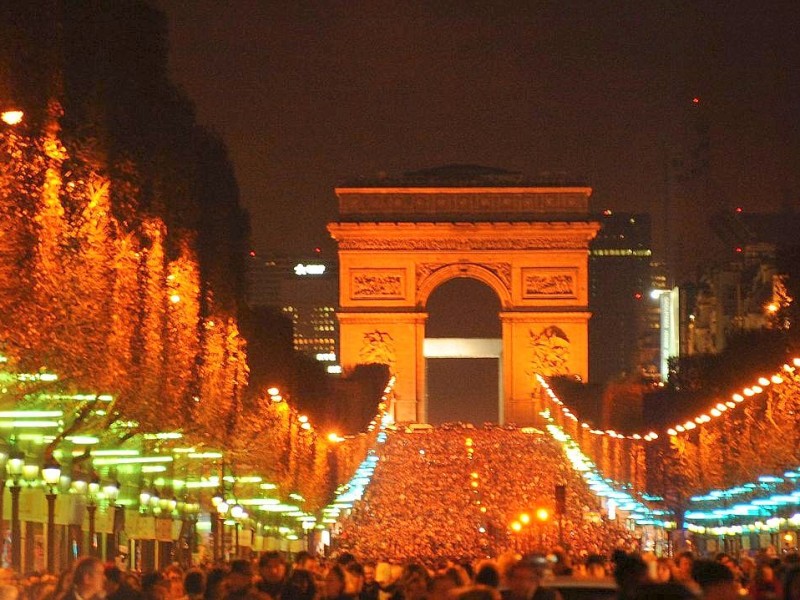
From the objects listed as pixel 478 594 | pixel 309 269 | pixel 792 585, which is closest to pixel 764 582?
pixel 792 585

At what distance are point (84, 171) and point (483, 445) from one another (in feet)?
181

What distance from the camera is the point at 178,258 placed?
41844mm

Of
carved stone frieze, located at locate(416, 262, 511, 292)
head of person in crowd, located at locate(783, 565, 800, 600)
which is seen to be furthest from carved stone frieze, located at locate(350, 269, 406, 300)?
head of person in crowd, located at locate(783, 565, 800, 600)

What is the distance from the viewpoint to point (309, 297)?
17750cm

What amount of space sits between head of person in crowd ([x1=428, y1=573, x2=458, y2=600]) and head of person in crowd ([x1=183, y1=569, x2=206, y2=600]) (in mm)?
2619

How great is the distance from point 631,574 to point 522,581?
1064mm

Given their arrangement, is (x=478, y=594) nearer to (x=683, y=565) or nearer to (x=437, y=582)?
(x=437, y=582)

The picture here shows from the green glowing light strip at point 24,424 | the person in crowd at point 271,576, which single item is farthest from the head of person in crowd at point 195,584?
the green glowing light strip at point 24,424

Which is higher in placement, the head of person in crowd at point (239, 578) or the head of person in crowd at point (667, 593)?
the head of person in crowd at point (667, 593)

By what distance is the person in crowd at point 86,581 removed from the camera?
16688 millimetres

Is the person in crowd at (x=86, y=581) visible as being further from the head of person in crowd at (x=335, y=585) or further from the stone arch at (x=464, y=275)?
the stone arch at (x=464, y=275)

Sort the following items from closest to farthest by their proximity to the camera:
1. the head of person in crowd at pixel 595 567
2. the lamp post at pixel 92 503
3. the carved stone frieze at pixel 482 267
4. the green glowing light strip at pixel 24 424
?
the head of person in crowd at pixel 595 567 → the green glowing light strip at pixel 24 424 → the lamp post at pixel 92 503 → the carved stone frieze at pixel 482 267

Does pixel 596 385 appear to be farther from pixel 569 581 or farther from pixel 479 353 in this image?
pixel 569 581

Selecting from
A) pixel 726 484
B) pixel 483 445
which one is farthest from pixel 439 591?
pixel 483 445
